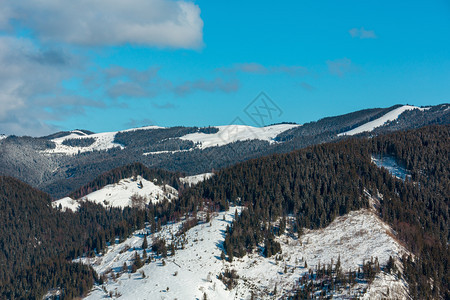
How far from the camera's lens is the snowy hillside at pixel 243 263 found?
99.8 m

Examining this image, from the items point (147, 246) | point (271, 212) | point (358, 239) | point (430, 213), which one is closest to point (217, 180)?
point (271, 212)

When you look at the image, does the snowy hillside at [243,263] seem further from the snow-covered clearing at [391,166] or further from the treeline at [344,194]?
the snow-covered clearing at [391,166]

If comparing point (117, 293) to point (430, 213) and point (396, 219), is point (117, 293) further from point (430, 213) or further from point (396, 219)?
point (430, 213)

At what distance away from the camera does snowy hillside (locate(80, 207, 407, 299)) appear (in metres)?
99.8

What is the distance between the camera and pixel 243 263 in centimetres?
11131

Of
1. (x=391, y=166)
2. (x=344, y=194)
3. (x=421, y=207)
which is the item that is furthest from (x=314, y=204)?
(x=391, y=166)

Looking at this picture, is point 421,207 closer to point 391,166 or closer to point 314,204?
point 391,166

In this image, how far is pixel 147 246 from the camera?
406 ft

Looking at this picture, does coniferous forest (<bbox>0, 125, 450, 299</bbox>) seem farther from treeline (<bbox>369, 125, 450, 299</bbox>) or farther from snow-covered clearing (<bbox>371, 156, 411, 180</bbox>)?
snow-covered clearing (<bbox>371, 156, 411, 180</bbox>)

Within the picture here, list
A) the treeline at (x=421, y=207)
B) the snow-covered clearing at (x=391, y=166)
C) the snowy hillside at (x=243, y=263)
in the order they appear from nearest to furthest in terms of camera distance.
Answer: the snowy hillside at (x=243, y=263) → the treeline at (x=421, y=207) → the snow-covered clearing at (x=391, y=166)

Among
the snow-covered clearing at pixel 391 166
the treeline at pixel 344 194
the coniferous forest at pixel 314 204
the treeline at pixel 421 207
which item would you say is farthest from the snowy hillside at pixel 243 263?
the snow-covered clearing at pixel 391 166

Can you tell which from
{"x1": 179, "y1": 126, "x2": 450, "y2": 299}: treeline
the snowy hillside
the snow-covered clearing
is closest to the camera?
the snowy hillside

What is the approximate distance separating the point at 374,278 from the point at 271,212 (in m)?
41.0

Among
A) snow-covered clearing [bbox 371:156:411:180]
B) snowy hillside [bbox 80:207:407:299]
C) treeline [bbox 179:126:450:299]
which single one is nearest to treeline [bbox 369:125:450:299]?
treeline [bbox 179:126:450:299]
